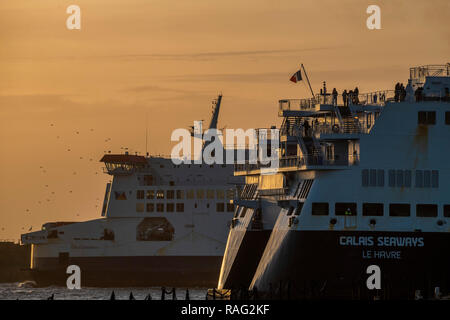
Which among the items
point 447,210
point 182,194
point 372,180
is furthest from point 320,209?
point 182,194

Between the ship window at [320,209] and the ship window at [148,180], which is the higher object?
the ship window at [320,209]

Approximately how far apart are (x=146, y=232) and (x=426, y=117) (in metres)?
57.1

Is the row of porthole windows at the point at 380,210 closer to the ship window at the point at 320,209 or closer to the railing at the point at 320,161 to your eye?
the ship window at the point at 320,209

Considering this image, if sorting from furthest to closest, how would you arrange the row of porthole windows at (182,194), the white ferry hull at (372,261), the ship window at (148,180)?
1. the ship window at (148,180)
2. the row of porthole windows at (182,194)
3. the white ferry hull at (372,261)

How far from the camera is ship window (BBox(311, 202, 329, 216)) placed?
241ft

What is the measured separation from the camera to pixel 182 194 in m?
128

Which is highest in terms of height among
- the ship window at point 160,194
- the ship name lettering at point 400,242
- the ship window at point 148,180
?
the ship window at point 148,180

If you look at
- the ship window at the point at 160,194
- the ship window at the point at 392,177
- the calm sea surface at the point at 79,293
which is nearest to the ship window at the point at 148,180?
the ship window at the point at 160,194

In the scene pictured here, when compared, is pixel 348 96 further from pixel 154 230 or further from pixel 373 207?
pixel 154 230

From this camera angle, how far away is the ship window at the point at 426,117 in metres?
74.4

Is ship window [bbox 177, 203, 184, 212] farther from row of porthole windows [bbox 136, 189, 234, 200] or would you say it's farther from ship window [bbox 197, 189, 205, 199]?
ship window [bbox 197, 189, 205, 199]

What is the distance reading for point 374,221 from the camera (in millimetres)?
73188
